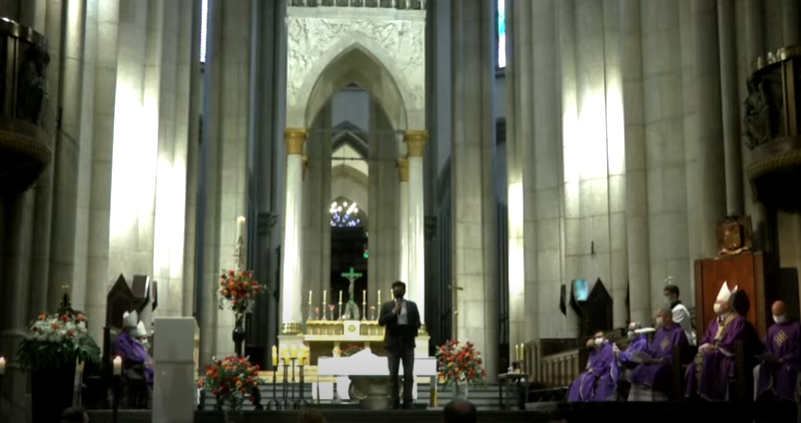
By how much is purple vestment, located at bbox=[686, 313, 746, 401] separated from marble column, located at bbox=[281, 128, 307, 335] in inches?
647

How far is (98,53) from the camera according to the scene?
18.8 m

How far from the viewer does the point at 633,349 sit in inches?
588

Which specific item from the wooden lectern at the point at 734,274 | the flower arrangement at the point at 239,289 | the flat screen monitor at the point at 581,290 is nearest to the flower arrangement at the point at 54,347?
the flower arrangement at the point at 239,289

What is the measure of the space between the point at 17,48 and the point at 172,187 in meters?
12.8

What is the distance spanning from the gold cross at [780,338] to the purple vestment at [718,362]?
524 millimetres

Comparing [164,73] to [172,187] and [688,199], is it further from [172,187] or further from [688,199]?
[688,199]

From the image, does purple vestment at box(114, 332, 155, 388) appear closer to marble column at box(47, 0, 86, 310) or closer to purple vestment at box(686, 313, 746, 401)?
marble column at box(47, 0, 86, 310)

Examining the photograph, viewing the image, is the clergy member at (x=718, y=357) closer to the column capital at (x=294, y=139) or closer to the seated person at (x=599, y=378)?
the seated person at (x=599, y=378)

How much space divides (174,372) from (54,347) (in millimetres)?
1800

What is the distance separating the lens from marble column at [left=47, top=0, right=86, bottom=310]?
627 inches

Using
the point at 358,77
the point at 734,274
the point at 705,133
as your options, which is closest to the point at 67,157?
the point at 705,133

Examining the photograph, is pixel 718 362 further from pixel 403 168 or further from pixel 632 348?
pixel 403 168

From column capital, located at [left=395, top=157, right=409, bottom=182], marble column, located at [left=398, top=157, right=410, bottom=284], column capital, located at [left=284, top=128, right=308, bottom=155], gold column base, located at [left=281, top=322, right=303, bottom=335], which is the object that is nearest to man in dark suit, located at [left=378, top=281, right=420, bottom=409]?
gold column base, located at [left=281, top=322, right=303, bottom=335]

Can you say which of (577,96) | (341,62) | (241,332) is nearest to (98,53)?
(241,332)
